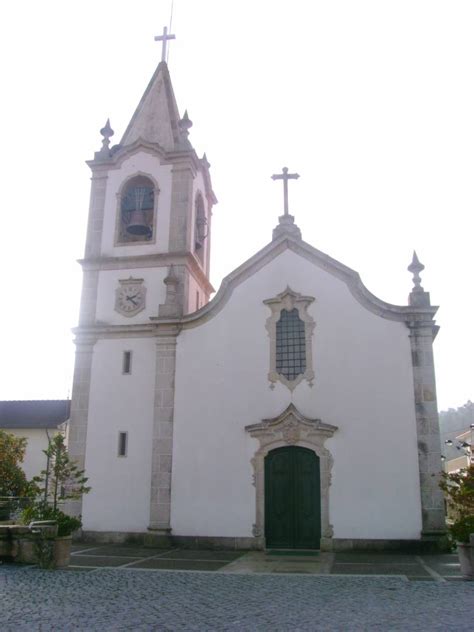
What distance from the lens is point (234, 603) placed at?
917 cm

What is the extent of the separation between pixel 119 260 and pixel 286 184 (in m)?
5.96

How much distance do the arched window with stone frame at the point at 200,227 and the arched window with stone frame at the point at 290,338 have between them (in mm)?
4900

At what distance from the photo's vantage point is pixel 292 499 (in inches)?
645

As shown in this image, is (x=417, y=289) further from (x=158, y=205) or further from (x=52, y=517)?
(x=52, y=517)

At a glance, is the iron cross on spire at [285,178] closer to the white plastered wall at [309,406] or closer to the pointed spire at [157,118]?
the white plastered wall at [309,406]

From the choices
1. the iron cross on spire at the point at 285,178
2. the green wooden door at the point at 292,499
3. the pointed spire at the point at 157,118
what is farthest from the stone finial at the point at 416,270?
the pointed spire at the point at 157,118

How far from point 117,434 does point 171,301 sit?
430cm

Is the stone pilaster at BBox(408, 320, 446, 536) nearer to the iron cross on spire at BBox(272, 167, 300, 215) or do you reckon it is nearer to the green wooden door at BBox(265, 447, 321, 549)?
the green wooden door at BBox(265, 447, 321, 549)

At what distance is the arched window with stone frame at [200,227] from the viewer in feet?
71.3

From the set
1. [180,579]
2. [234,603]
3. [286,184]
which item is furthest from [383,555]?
[286,184]

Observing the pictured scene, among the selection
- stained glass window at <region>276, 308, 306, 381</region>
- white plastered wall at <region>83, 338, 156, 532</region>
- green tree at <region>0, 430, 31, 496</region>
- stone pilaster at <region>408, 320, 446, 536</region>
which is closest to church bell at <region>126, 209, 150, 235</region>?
white plastered wall at <region>83, 338, 156, 532</region>

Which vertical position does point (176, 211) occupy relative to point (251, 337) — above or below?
above

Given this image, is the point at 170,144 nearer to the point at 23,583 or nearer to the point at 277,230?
the point at 277,230

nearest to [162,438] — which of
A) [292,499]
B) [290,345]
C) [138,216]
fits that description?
[292,499]
